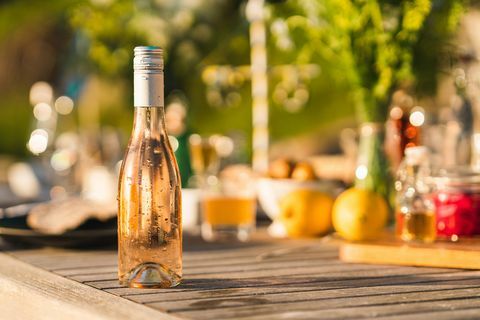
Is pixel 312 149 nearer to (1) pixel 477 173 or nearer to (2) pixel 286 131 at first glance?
(2) pixel 286 131

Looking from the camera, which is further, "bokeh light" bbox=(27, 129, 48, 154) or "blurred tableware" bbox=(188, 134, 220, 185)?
"bokeh light" bbox=(27, 129, 48, 154)

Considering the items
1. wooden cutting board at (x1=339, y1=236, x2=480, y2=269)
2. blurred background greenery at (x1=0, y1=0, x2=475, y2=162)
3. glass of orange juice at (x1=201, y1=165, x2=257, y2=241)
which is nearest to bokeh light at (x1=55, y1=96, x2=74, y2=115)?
blurred background greenery at (x1=0, y1=0, x2=475, y2=162)

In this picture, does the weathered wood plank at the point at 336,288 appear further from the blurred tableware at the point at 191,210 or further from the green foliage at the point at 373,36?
the blurred tableware at the point at 191,210

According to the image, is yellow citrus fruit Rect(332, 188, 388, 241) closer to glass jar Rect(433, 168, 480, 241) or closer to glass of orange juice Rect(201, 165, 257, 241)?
glass jar Rect(433, 168, 480, 241)

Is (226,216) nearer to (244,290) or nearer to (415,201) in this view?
(415,201)

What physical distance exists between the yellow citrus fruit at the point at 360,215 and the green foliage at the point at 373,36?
390mm

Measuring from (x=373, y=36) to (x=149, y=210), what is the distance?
3.67 feet

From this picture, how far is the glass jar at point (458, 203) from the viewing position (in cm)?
233

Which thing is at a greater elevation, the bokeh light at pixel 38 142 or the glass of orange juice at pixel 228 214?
the bokeh light at pixel 38 142

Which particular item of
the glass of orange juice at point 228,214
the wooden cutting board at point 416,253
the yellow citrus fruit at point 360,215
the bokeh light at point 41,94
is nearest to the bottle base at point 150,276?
the wooden cutting board at point 416,253

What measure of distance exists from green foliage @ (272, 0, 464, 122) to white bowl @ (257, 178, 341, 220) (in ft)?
0.77

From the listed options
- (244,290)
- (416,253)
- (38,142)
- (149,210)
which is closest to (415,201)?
(416,253)

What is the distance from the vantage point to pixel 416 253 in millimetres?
2145

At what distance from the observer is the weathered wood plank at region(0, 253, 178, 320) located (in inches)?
62.3
